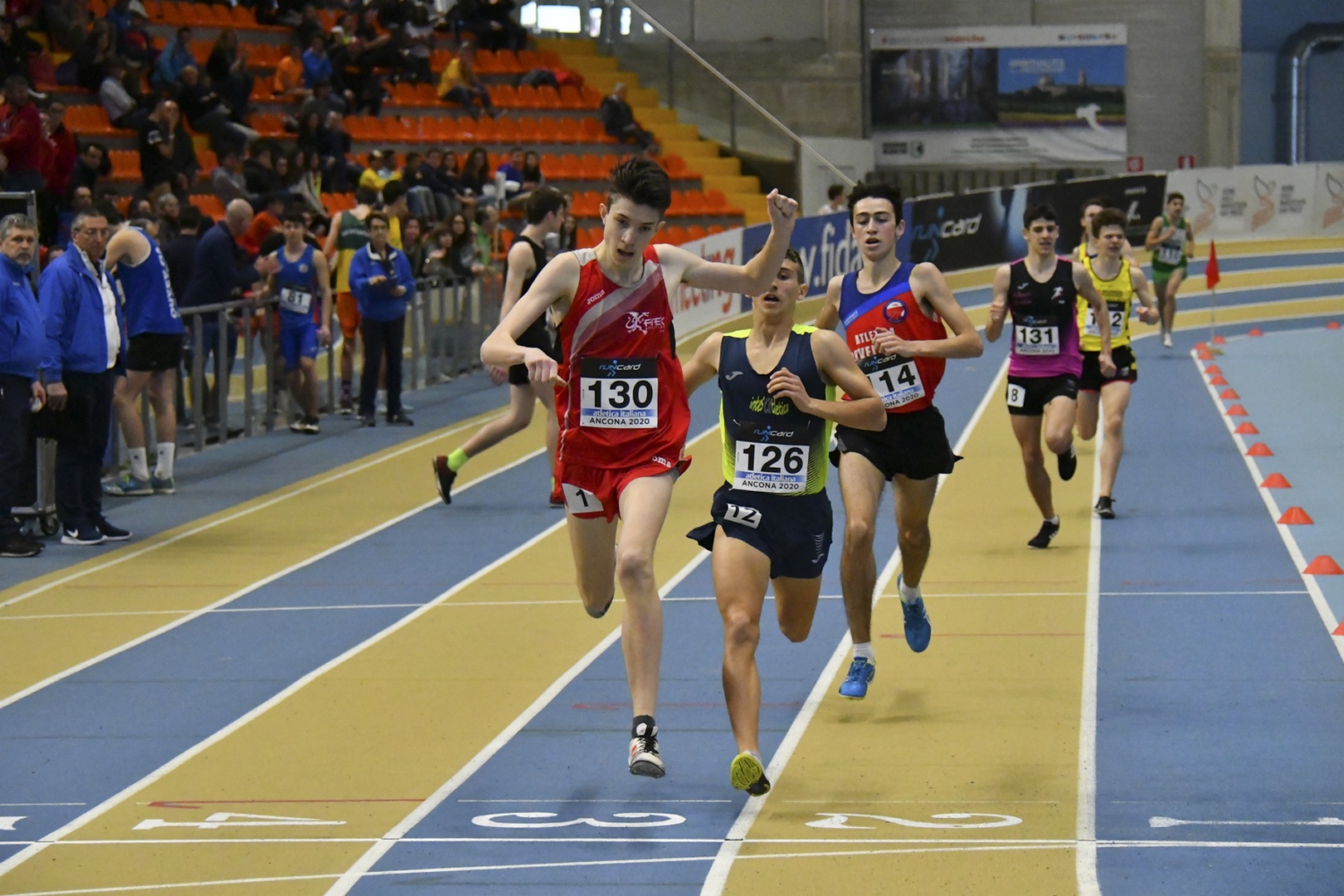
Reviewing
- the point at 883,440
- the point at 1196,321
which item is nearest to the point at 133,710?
the point at 883,440

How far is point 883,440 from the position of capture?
7.66 metres

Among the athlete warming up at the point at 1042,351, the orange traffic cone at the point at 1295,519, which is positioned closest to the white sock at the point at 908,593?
the athlete warming up at the point at 1042,351

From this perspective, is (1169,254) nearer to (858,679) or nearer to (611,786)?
(858,679)

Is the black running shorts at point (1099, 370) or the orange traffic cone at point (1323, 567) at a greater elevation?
the black running shorts at point (1099, 370)

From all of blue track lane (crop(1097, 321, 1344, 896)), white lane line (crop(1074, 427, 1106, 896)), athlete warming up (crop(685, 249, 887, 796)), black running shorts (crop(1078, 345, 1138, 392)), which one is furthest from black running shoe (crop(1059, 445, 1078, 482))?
athlete warming up (crop(685, 249, 887, 796))

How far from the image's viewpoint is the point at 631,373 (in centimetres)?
605

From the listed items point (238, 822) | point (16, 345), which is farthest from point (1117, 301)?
point (238, 822)

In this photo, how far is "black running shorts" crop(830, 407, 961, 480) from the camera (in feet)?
25.1

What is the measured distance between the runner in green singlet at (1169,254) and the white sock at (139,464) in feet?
43.3

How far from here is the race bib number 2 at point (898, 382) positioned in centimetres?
779

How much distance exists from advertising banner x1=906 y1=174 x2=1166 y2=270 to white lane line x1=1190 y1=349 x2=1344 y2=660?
12369mm

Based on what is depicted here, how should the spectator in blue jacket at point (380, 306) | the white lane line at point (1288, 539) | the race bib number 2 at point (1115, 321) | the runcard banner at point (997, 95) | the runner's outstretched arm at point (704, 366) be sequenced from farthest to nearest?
the runcard banner at point (997, 95), the spectator in blue jacket at point (380, 306), the race bib number 2 at point (1115, 321), the white lane line at point (1288, 539), the runner's outstretched arm at point (704, 366)

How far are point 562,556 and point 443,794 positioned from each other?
4788 mm

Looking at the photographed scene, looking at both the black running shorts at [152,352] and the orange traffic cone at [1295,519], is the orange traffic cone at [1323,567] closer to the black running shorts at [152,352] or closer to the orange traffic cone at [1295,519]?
the orange traffic cone at [1295,519]
